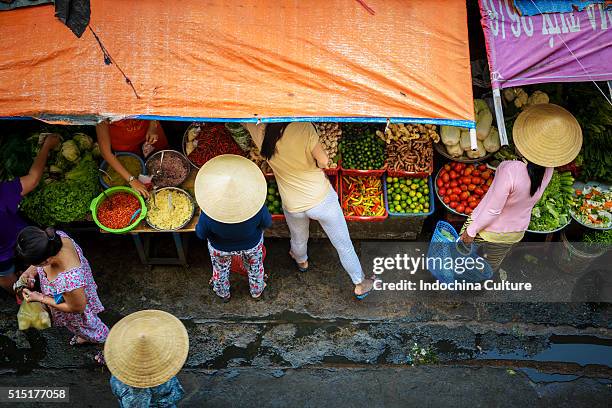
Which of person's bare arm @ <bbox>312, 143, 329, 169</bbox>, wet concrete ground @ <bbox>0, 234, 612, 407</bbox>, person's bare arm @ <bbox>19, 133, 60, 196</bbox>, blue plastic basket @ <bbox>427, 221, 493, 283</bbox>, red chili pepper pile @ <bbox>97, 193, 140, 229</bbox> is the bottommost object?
wet concrete ground @ <bbox>0, 234, 612, 407</bbox>

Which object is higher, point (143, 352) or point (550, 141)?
point (550, 141)

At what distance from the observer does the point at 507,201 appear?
16.0ft

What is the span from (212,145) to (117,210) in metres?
1.20

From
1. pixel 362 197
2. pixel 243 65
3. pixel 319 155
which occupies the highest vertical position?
pixel 243 65

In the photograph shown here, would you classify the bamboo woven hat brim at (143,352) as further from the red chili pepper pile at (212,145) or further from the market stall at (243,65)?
the red chili pepper pile at (212,145)

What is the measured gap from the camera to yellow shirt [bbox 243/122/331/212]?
4.80m

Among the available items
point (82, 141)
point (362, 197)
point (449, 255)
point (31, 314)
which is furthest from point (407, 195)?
point (31, 314)

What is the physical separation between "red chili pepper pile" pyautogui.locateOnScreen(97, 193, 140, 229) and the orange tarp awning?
119 centimetres

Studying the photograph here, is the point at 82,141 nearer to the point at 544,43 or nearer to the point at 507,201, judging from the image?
the point at 507,201

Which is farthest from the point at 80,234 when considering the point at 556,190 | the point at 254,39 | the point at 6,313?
the point at 556,190

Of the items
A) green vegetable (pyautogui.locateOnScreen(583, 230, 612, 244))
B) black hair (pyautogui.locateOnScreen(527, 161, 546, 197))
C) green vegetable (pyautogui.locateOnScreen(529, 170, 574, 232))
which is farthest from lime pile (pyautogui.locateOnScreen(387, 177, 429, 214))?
green vegetable (pyautogui.locateOnScreen(583, 230, 612, 244))

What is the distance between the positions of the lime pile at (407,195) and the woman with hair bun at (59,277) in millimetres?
3154

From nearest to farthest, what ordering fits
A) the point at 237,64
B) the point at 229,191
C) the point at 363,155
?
the point at 229,191
the point at 237,64
the point at 363,155

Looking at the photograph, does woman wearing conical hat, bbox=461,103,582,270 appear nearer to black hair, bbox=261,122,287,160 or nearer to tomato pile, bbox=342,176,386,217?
tomato pile, bbox=342,176,386,217
